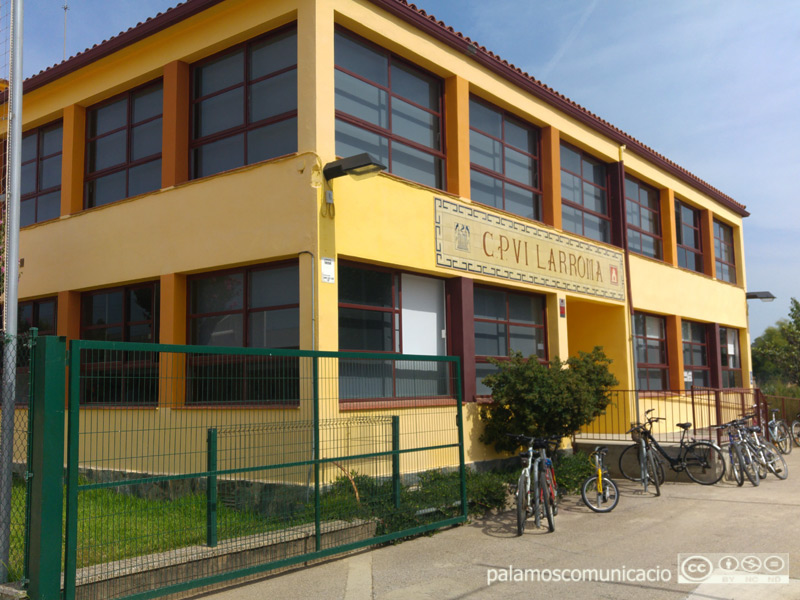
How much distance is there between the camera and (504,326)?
13703mm

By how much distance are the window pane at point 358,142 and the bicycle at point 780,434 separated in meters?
11.1

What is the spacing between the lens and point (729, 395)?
15.5m

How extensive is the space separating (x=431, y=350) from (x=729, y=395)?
23.3 ft

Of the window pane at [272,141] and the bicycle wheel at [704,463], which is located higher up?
the window pane at [272,141]

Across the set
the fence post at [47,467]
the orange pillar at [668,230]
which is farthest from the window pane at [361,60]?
the orange pillar at [668,230]

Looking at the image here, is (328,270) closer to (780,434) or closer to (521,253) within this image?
(521,253)

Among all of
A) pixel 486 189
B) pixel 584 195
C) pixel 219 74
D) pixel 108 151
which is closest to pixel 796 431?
pixel 584 195

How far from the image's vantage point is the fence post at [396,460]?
8625mm

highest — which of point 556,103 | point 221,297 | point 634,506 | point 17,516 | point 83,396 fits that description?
point 556,103

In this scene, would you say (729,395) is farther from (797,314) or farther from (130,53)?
(797,314)

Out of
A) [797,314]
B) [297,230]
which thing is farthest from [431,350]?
[797,314]

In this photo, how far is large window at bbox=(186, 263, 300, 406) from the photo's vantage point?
7480mm

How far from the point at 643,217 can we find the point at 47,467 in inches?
650

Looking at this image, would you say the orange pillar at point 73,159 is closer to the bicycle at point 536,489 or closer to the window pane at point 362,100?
the window pane at point 362,100
